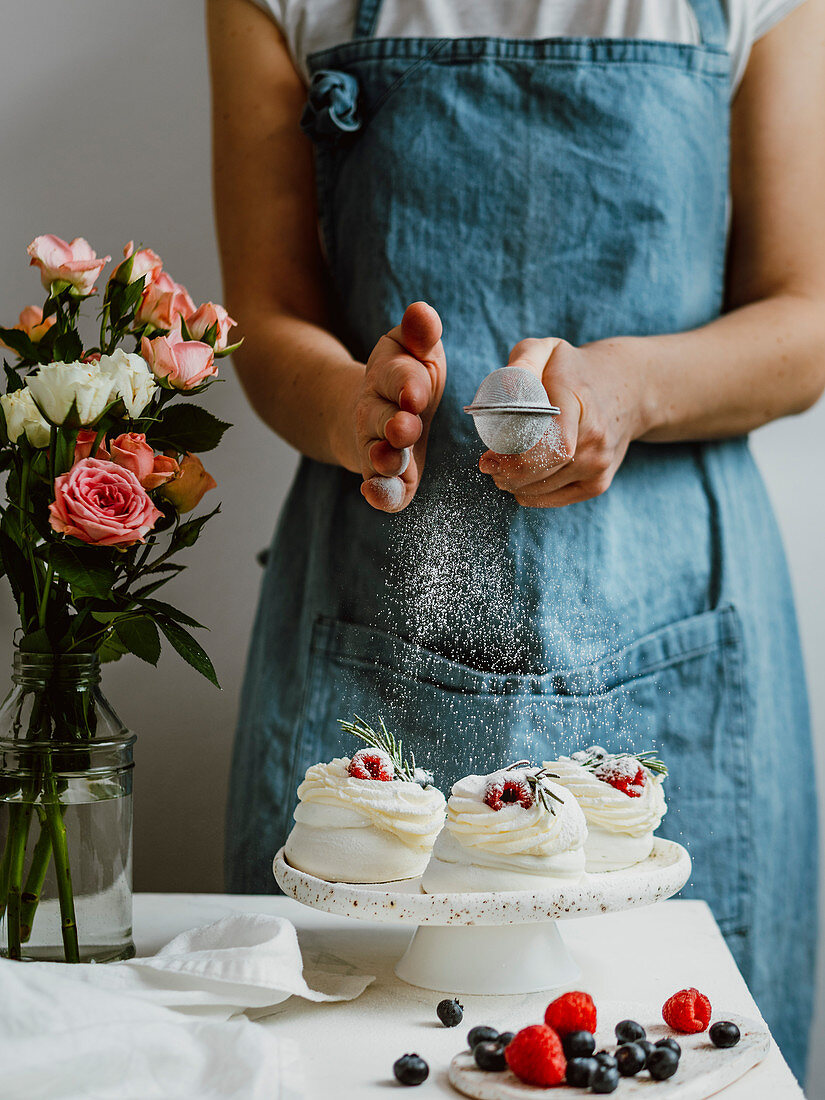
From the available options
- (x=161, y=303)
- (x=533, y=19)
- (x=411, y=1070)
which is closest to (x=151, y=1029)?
(x=411, y=1070)

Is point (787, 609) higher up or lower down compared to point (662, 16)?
lower down

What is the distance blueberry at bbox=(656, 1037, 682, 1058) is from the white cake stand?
65 mm

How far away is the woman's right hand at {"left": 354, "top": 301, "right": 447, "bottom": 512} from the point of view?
Answer: 488 mm

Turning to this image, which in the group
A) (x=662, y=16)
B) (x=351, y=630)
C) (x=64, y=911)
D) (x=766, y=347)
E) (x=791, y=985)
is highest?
(x=662, y=16)

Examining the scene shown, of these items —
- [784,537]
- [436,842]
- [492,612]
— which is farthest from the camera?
[784,537]

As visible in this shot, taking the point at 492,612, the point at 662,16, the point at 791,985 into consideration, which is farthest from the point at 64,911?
the point at 662,16

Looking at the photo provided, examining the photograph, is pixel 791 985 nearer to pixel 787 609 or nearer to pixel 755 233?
pixel 787 609

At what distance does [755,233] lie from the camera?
688mm

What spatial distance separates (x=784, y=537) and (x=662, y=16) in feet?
1.06

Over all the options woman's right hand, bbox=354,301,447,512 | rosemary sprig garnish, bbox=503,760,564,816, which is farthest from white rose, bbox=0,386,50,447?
rosemary sprig garnish, bbox=503,760,564,816

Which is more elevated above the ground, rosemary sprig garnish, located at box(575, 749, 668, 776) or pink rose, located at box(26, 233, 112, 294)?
pink rose, located at box(26, 233, 112, 294)

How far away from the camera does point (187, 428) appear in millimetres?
500

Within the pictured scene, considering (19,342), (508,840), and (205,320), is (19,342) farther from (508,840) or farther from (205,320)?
(508,840)

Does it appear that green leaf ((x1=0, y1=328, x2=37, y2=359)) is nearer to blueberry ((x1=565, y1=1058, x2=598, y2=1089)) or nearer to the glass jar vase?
the glass jar vase
